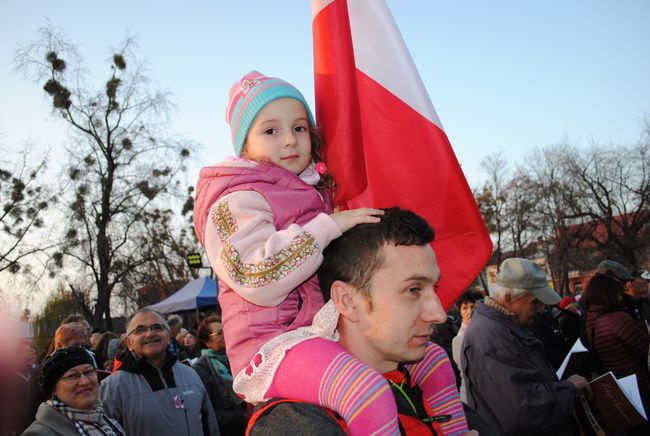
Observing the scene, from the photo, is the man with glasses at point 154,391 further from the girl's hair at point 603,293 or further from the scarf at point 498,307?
the girl's hair at point 603,293

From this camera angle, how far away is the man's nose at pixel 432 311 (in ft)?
6.63

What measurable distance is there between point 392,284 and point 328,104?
1.20 metres

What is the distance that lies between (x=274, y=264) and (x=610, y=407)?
3.65 meters

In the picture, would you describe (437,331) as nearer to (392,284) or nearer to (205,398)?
(205,398)

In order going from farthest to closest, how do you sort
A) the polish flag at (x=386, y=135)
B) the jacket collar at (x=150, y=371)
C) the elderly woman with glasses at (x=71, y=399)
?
the jacket collar at (x=150, y=371), the elderly woman with glasses at (x=71, y=399), the polish flag at (x=386, y=135)

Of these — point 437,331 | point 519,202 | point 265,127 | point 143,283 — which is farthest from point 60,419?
point 519,202

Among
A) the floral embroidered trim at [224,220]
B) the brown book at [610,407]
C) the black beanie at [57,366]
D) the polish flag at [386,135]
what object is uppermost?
the polish flag at [386,135]

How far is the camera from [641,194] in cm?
3881

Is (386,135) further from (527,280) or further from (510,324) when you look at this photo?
(527,280)

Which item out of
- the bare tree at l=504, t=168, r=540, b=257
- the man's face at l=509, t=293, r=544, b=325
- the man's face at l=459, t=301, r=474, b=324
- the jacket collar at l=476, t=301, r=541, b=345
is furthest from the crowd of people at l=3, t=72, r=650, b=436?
the bare tree at l=504, t=168, r=540, b=257

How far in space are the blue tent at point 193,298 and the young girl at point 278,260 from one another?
51.6ft

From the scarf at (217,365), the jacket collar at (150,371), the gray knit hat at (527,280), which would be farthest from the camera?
the scarf at (217,365)

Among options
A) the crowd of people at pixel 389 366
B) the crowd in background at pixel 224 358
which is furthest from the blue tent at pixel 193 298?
the crowd in background at pixel 224 358

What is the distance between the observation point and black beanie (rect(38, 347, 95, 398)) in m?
4.29
